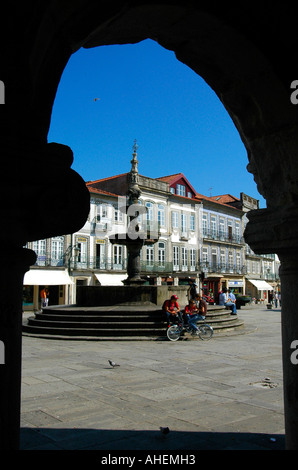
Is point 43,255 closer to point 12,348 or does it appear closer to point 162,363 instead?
point 162,363

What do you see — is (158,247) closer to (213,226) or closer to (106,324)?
(213,226)

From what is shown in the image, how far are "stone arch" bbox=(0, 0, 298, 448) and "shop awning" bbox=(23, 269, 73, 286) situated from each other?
3043 cm

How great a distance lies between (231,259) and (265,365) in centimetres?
4619

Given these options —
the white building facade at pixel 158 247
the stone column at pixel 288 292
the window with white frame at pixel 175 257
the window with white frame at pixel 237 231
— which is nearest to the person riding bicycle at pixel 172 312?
the stone column at pixel 288 292

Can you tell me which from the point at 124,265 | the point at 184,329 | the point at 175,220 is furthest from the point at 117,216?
the point at 184,329

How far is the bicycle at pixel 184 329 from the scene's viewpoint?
37.7 feet

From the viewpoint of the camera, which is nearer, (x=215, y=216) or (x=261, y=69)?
(x=261, y=69)

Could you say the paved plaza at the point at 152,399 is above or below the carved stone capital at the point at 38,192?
below

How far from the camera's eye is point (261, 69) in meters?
2.70

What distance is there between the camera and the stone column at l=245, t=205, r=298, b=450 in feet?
8.77

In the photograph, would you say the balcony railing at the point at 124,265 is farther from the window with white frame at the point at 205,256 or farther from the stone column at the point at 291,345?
the stone column at the point at 291,345

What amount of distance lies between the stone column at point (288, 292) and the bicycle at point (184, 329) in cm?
877

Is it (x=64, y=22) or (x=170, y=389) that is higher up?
(x=64, y=22)
